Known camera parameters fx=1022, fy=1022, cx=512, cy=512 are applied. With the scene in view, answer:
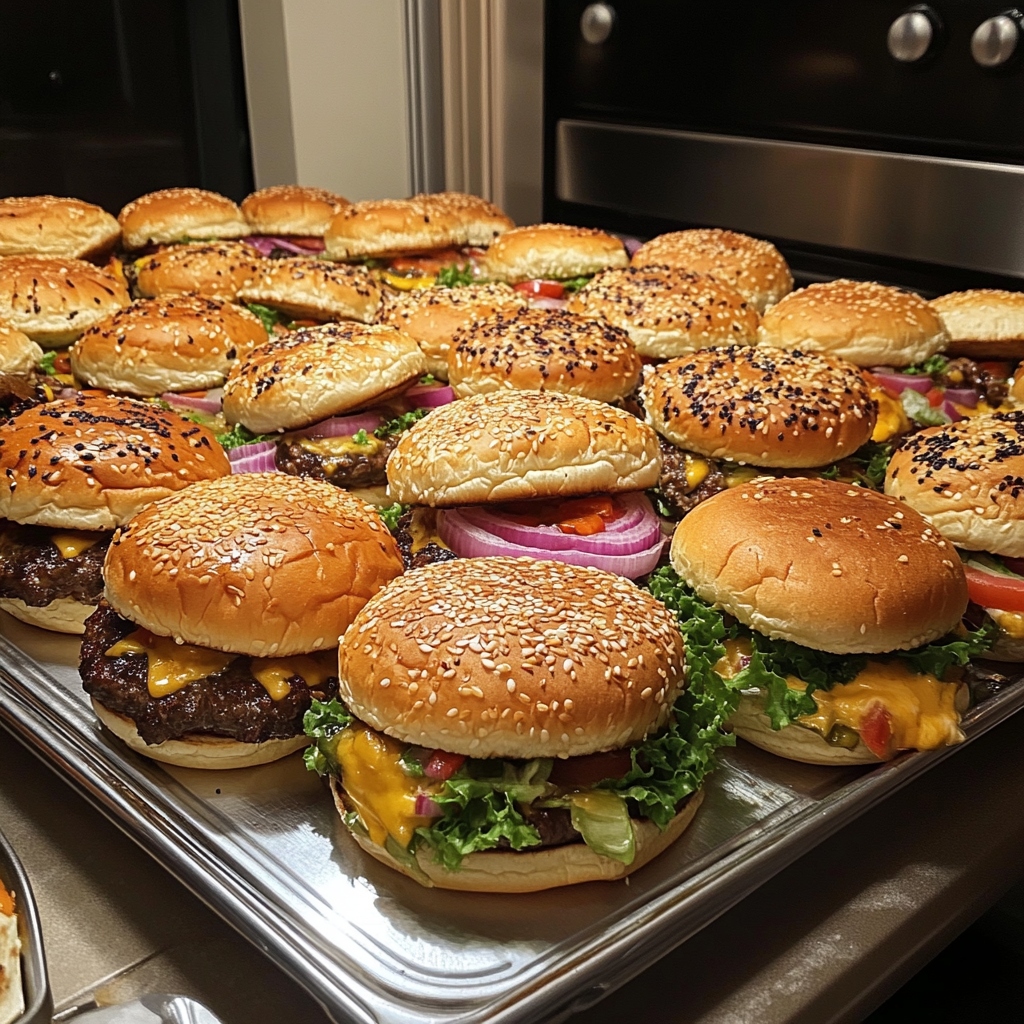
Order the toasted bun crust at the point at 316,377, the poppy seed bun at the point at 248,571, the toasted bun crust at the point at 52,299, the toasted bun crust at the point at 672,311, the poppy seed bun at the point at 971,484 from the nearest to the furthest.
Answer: the poppy seed bun at the point at 248,571, the poppy seed bun at the point at 971,484, the toasted bun crust at the point at 316,377, the toasted bun crust at the point at 672,311, the toasted bun crust at the point at 52,299

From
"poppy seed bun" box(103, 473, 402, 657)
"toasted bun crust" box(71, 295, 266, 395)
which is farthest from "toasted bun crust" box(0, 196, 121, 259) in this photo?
"poppy seed bun" box(103, 473, 402, 657)

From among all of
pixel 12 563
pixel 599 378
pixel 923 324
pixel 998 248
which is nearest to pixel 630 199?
pixel 998 248

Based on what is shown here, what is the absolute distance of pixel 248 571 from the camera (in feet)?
7.42

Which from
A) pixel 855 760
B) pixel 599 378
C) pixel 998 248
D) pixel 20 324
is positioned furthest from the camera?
pixel 998 248

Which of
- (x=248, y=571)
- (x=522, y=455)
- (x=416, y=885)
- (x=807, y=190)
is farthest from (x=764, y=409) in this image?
(x=807, y=190)

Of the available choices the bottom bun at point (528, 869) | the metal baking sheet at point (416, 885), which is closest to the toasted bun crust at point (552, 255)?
the metal baking sheet at point (416, 885)

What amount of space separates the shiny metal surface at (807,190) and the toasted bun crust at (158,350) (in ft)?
10.6

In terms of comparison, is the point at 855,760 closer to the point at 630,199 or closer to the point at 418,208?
the point at 418,208

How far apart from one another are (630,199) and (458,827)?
5.45 metres

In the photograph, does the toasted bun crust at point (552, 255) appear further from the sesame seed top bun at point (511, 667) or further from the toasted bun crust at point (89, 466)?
the sesame seed top bun at point (511, 667)

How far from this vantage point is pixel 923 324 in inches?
158

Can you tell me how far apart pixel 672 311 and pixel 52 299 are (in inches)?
104

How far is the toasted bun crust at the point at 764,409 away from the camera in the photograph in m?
3.20

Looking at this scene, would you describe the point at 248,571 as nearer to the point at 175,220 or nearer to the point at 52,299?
the point at 52,299
